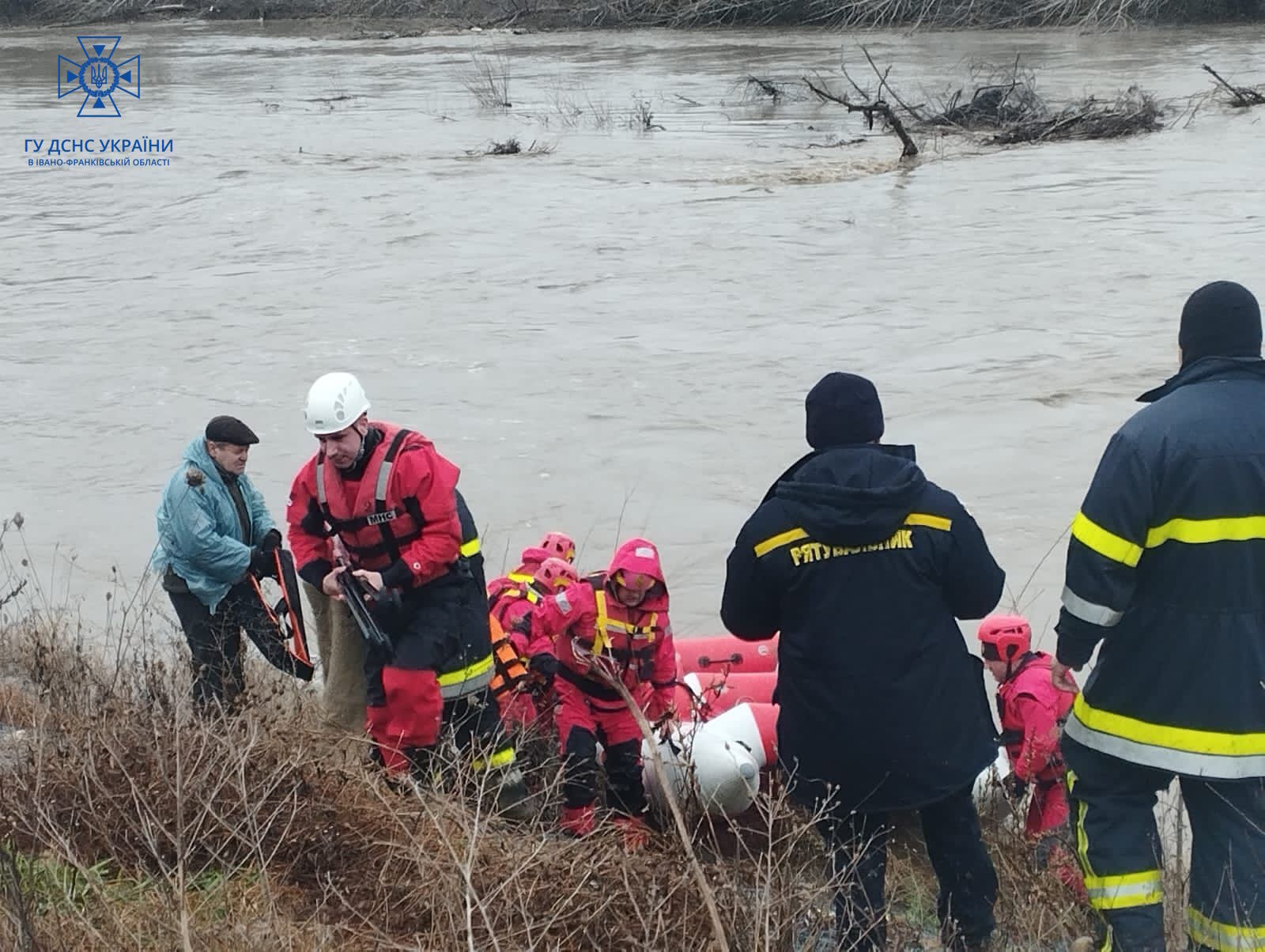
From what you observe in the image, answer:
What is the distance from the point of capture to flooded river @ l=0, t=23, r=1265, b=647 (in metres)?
10.4

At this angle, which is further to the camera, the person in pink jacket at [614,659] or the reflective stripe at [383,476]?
the person in pink jacket at [614,659]

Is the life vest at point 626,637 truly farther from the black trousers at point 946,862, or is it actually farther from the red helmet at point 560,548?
the black trousers at point 946,862

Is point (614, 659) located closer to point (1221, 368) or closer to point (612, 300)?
point (1221, 368)

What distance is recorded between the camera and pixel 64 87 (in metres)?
35.9

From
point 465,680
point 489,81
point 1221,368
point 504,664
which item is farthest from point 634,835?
point 489,81

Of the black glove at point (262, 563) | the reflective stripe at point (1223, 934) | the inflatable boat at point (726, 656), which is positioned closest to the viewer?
the reflective stripe at point (1223, 934)

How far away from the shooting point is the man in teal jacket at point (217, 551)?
5984 millimetres

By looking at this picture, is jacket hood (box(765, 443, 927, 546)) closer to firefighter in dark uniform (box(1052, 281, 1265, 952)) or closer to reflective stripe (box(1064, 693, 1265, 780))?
firefighter in dark uniform (box(1052, 281, 1265, 952))

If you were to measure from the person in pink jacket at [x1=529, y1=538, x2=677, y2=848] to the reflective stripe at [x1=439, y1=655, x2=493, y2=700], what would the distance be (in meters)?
0.37

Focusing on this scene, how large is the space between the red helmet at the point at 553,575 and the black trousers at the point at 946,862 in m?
1.99

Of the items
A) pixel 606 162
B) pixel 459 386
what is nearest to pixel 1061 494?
pixel 459 386

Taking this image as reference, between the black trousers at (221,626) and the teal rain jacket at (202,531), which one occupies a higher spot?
the teal rain jacket at (202,531)

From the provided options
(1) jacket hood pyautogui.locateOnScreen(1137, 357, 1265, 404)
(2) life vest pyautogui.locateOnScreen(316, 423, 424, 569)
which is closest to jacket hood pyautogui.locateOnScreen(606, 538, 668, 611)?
(2) life vest pyautogui.locateOnScreen(316, 423, 424, 569)

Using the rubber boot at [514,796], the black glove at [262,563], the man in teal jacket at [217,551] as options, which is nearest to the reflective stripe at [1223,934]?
the rubber boot at [514,796]
